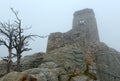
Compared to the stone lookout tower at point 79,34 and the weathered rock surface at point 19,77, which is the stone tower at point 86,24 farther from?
the weathered rock surface at point 19,77

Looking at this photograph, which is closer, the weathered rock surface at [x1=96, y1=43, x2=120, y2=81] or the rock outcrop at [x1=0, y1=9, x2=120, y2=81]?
the rock outcrop at [x1=0, y1=9, x2=120, y2=81]

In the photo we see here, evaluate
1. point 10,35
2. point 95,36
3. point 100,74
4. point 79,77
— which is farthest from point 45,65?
point 95,36

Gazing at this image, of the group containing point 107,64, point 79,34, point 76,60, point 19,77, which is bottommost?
point 19,77

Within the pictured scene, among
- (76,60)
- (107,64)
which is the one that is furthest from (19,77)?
(107,64)

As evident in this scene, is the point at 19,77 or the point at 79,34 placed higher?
the point at 79,34

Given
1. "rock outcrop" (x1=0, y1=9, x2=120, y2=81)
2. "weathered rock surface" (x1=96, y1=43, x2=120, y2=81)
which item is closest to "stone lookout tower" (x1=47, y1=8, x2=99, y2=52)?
"rock outcrop" (x1=0, y1=9, x2=120, y2=81)

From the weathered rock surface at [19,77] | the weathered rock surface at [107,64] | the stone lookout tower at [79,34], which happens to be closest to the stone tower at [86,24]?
the stone lookout tower at [79,34]

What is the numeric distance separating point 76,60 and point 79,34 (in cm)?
988

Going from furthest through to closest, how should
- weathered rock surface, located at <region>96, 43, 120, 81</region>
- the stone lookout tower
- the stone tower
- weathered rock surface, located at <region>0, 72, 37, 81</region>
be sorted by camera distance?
the stone tower
the stone lookout tower
weathered rock surface, located at <region>96, 43, 120, 81</region>
weathered rock surface, located at <region>0, 72, 37, 81</region>

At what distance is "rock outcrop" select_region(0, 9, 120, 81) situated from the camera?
86.4ft

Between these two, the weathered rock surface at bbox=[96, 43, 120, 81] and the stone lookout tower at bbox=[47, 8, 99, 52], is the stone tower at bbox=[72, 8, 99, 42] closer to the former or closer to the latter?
the stone lookout tower at bbox=[47, 8, 99, 52]

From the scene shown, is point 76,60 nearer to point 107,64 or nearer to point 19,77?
point 107,64

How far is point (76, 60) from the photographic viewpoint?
30.8 m

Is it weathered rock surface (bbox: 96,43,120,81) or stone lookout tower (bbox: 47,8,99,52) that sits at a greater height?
stone lookout tower (bbox: 47,8,99,52)
